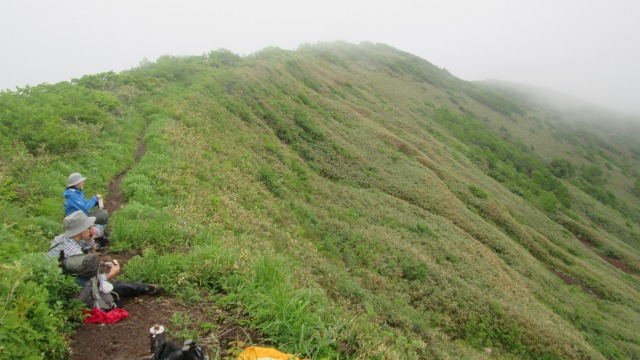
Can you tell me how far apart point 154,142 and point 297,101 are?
59.1 ft

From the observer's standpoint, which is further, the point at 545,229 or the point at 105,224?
the point at 545,229

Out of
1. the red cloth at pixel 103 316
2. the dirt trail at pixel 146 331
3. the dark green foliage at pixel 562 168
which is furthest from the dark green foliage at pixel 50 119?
the dark green foliage at pixel 562 168

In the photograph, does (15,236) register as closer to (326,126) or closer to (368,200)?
(368,200)

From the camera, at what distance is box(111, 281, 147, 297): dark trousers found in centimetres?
590

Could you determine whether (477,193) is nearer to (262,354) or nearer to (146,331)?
(262,354)

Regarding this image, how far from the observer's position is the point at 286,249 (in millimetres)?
11547

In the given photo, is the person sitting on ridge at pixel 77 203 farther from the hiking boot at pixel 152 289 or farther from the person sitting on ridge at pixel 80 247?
the hiking boot at pixel 152 289

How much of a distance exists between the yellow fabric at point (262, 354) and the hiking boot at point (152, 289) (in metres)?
2.34

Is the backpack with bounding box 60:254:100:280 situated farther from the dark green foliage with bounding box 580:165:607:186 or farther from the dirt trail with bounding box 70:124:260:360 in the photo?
the dark green foliage with bounding box 580:165:607:186

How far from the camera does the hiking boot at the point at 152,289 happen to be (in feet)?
19.8

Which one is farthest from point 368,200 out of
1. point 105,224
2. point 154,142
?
point 105,224

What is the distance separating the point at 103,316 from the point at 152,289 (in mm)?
850

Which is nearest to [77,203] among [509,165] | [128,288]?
[128,288]

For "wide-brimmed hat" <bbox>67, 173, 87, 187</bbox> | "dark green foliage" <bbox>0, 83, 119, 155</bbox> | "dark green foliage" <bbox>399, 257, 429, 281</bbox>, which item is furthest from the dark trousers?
"dark green foliage" <bbox>399, 257, 429, 281</bbox>
